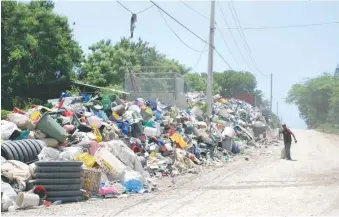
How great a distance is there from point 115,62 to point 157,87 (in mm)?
17558

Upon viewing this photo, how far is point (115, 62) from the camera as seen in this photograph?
148 feet

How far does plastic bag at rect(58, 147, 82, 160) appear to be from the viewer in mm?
12684

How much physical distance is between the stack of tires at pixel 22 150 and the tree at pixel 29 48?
18.7 m

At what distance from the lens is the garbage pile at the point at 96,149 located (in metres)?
10.8

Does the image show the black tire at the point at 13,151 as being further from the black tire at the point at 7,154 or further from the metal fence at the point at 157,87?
the metal fence at the point at 157,87

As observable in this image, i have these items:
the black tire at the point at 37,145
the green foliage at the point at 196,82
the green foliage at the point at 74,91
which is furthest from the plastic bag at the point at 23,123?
the green foliage at the point at 196,82

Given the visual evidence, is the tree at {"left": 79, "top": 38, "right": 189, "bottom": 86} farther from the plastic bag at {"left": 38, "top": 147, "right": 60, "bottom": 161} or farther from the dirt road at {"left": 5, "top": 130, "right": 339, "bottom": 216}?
the plastic bag at {"left": 38, "top": 147, "right": 60, "bottom": 161}

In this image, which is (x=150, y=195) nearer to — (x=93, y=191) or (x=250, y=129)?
(x=93, y=191)

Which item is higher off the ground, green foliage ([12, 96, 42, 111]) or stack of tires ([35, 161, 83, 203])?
green foliage ([12, 96, 42, 111])

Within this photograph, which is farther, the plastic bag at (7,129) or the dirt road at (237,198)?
the plastic bag at (7,129)

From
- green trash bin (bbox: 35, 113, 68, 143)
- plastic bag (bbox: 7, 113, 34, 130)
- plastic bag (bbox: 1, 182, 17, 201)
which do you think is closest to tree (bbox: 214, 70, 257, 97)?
plastic bag (bbox: 7, 113, 34, 130)

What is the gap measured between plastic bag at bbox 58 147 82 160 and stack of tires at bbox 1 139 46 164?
0.60m

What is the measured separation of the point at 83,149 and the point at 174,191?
9.24 feet

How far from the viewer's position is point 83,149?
13898 mm
